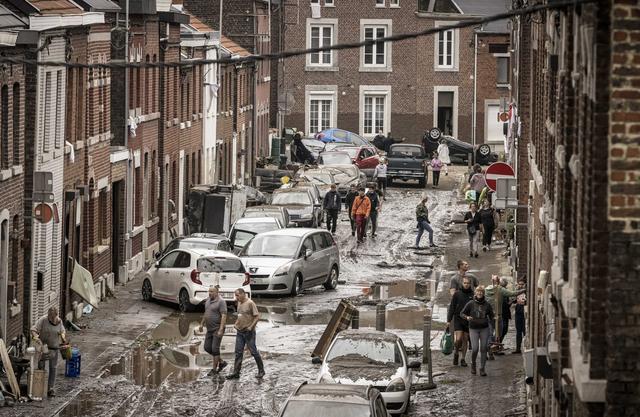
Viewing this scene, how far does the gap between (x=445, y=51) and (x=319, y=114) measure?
7356 millimetres

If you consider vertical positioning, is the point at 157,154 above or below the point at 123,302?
above

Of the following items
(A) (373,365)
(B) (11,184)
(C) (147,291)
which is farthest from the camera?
(C) (147,291)

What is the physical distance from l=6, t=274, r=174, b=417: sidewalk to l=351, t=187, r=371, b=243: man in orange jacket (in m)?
9.45

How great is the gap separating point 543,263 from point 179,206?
27630mm

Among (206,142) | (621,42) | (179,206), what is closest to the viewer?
(621,42)

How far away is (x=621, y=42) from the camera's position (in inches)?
387

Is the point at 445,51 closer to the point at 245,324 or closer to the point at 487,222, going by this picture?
the point at 487,222

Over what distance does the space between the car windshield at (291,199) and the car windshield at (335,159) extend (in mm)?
13802

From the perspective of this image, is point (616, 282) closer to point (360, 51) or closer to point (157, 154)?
point (157, 154)

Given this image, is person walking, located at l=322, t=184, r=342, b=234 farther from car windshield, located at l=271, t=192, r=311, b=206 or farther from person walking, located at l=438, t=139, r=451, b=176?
person walking, located at l=438, t=139, r=451, b=176

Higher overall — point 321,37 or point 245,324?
point 321,37

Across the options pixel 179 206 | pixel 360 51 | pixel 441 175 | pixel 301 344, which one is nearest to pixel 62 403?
pixel 301 344

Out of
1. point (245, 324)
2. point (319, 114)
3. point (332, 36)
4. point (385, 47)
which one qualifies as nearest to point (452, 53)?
point (385, 47)

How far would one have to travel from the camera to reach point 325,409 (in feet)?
57.7
